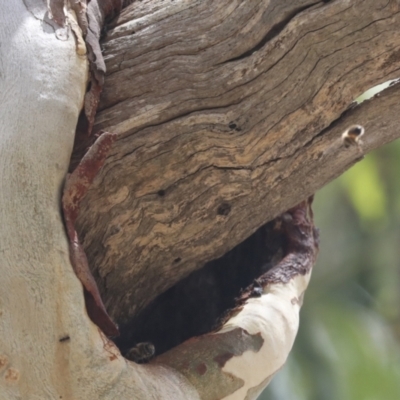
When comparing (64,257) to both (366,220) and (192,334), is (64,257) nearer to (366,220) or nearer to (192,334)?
(192,334)

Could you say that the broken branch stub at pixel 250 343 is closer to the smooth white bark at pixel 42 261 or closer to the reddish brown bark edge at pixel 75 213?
the smooth white bark at pixel 42 261

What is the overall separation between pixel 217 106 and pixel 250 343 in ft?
1.51

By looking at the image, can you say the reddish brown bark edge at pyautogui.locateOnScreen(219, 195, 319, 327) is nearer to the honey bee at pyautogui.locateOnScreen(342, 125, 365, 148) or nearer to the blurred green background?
the honey bee at pyautogui.locateOnScreen(342, 125, 365, 148)

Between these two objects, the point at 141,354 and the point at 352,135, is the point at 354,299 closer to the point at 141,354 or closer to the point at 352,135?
the point at 352,135

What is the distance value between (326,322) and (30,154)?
3.72m

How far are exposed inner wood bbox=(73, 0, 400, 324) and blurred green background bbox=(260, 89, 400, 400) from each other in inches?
107

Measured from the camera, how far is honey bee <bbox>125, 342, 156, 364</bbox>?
1093 mm

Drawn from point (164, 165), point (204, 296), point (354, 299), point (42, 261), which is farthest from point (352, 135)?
point (354, 299)

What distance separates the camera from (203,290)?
139 centimetres

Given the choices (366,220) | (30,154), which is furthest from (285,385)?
(30,154)

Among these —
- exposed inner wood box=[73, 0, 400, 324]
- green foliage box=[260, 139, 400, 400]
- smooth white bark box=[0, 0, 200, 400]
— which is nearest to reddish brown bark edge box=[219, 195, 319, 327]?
exposed inner wood box=[73, 0, 400, 324]

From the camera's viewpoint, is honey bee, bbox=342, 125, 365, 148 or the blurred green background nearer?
honey bee, bbox=342, 125, 365, 148

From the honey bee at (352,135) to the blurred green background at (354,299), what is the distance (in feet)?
9.03

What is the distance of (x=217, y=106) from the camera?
116 cm
